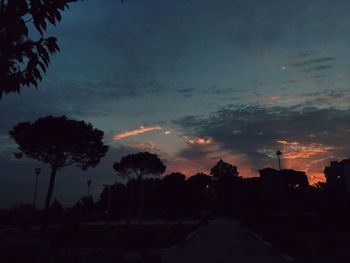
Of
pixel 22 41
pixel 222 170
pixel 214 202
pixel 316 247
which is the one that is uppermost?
pixel 222 170

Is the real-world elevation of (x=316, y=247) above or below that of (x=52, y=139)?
below

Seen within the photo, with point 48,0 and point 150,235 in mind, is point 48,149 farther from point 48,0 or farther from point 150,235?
point 48,0

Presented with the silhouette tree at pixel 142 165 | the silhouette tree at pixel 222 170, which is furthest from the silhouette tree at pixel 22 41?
the silhouette tree at pixel 222 170

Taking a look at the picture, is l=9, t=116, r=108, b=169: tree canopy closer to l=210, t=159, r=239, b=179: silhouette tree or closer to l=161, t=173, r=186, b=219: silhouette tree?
l=161, t=173, r=186, b=219: silhouette tree

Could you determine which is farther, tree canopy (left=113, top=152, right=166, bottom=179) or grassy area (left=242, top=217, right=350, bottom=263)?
tree canopy (left=113, top=152, right=166, bottom=179)

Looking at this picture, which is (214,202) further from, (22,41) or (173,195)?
(22,41)

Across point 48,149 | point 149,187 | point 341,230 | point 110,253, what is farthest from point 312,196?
point 149,187

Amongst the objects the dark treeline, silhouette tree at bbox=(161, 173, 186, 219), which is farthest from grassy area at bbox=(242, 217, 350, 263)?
silhouette tree at bbox=(161, 173, 186, 219)

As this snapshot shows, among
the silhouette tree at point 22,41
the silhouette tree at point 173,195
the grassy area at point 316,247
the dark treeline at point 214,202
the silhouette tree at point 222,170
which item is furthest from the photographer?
the silhouette tree at point 222,170

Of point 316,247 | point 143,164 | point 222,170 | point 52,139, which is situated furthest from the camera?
point 222,170

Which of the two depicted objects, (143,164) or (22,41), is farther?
(143,164)

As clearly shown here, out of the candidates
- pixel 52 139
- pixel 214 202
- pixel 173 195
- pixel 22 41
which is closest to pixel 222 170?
pixel 214 202

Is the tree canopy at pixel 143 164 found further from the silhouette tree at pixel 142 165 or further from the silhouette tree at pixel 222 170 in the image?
the silhouette tree at pixel 222 170

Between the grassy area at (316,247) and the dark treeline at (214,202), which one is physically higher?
the dark treeline at (214,202)
